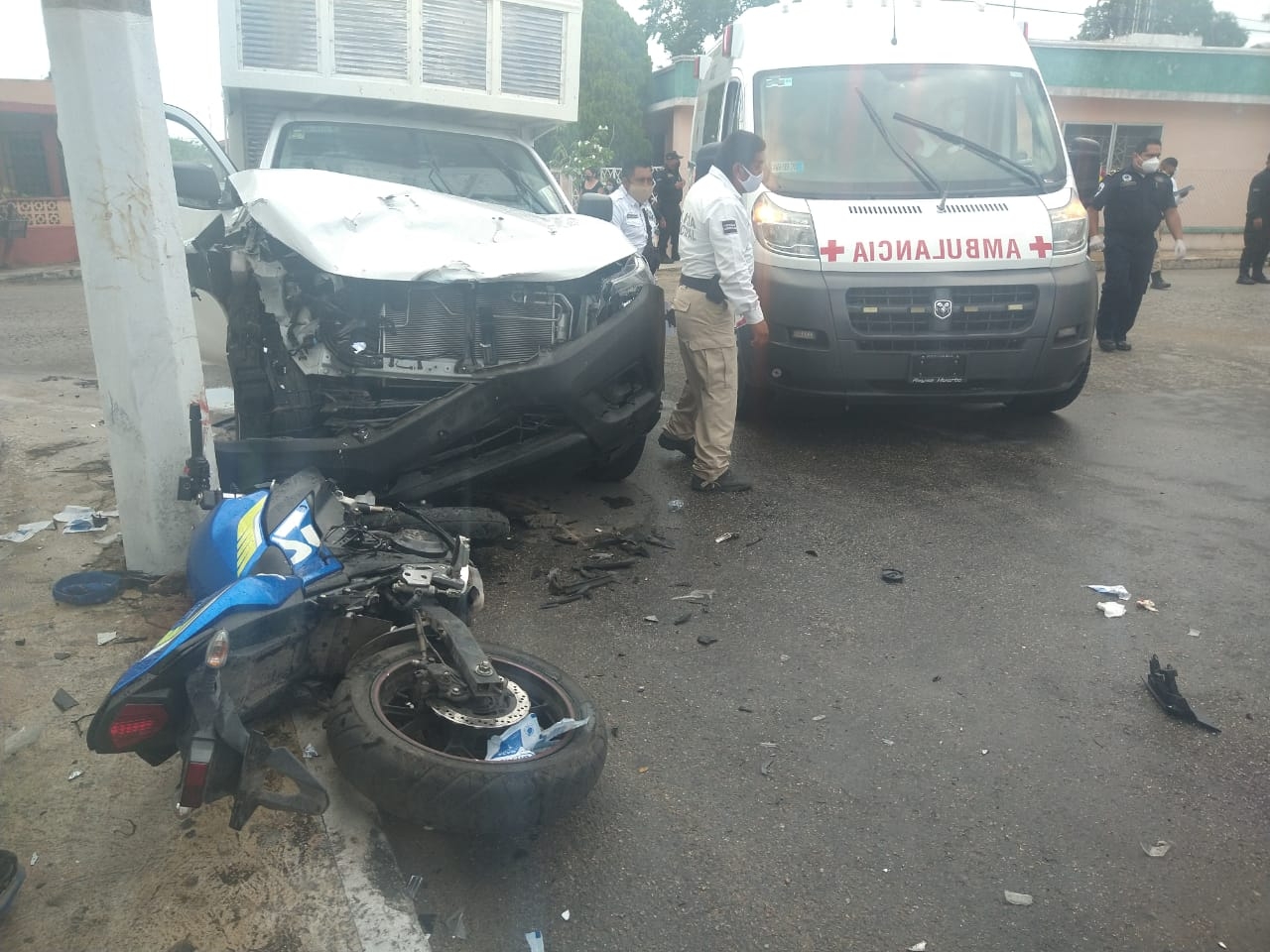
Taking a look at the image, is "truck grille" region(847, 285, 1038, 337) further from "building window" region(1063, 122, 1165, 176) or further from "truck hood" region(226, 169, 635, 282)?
"building window" region(1063, 122, 1165, 176)

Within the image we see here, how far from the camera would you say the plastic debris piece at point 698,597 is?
4.43m

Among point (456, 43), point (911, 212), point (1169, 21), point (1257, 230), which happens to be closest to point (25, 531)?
point (456, 43)

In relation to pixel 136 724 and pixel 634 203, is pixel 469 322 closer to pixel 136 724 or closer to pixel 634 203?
pixel 136 724

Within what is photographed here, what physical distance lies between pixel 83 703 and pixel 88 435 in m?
3.74

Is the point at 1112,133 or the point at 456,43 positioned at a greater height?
the point at 456,43

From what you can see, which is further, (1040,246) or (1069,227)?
(1069,227)

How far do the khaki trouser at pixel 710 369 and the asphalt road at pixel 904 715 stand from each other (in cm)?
26

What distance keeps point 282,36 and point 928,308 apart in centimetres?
406

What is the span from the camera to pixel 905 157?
668cm

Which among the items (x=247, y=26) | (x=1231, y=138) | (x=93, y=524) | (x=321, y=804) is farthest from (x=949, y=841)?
(x=1231, y=138)

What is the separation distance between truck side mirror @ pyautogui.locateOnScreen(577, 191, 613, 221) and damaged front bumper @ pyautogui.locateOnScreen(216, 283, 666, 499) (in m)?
1.38

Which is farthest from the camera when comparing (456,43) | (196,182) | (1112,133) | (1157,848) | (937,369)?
(1112,133)

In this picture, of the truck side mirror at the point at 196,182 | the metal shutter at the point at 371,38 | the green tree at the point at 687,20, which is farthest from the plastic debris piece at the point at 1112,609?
the green tree at the point at 687,20

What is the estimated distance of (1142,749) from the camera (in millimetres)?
3338
